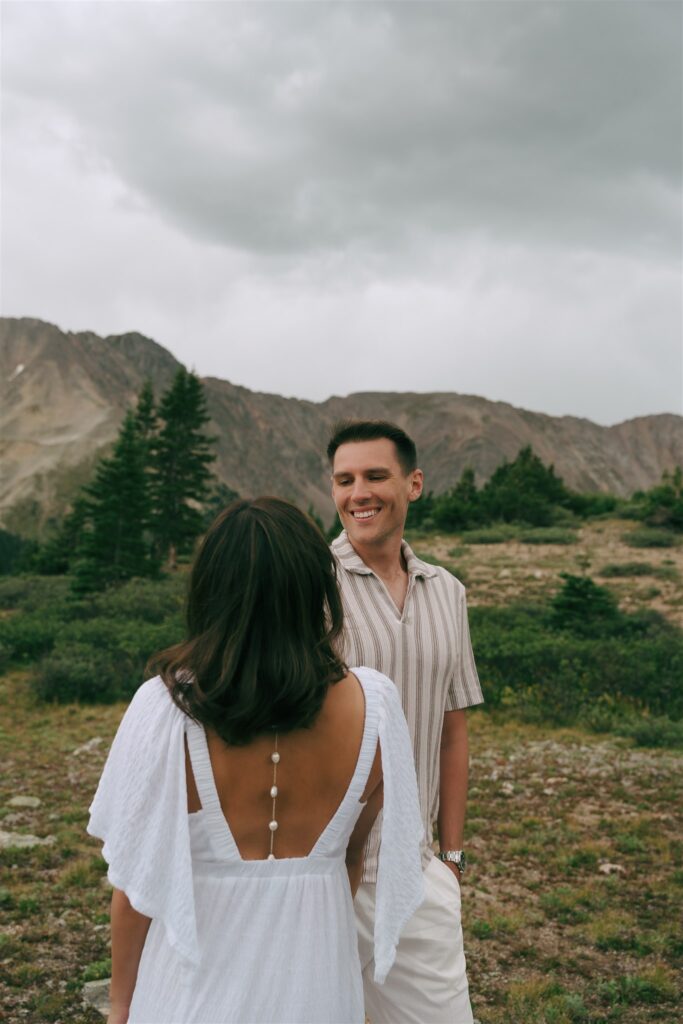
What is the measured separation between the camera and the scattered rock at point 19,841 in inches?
250

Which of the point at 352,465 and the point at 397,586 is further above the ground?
the point at 352,465

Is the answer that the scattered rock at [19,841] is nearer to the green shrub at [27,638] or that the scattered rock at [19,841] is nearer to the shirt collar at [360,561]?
the shirt collar at [360,561]

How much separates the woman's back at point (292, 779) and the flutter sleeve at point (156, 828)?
64 mm

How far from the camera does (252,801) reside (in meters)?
1.68

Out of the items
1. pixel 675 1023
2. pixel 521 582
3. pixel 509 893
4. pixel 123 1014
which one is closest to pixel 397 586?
pixel 123 1014

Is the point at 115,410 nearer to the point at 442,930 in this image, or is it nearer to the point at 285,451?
the point at 285,451

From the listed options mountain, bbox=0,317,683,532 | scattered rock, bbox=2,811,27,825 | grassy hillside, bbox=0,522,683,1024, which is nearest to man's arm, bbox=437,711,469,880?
grassy hillside, bbox=0,522,683,1024

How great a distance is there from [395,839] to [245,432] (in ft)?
521

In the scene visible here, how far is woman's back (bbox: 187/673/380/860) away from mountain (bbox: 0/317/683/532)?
88086mm

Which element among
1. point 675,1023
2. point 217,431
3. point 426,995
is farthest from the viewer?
point 217,431

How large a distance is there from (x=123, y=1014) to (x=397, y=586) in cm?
142

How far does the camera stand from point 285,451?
160875 mm

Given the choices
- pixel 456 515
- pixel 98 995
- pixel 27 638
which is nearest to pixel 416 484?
pixel 98 995

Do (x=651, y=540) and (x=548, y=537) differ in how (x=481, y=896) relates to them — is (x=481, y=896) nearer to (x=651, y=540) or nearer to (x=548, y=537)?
(x=651, y=540)
